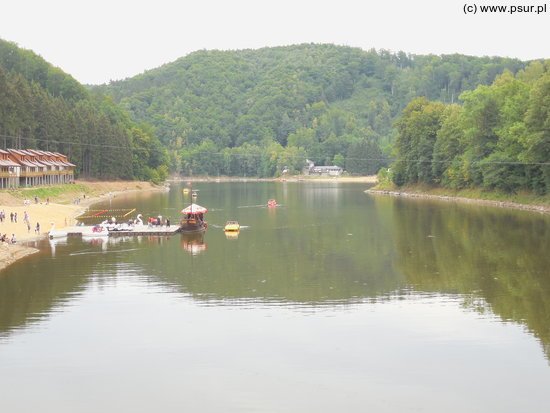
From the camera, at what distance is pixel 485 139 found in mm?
116000

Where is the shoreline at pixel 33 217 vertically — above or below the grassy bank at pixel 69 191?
below

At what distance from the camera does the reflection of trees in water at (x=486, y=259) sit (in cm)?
3991

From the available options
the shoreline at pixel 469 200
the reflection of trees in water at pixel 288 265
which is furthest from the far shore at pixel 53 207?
the reflection of trees in water at pixel 288 265

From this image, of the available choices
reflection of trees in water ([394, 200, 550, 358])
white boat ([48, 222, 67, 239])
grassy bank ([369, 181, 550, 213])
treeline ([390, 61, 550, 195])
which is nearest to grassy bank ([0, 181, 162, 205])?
white boat ([48, 222, 67, 239])

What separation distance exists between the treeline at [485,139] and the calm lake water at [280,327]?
1298 inches

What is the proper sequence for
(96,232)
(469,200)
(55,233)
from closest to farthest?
1. (55,233)
2. (96,232)
3. (469,200)

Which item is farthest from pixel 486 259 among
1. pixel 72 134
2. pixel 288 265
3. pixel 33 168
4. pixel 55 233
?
pixel 72 134

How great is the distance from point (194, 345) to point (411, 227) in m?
52.1

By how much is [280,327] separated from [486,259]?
88.0ft

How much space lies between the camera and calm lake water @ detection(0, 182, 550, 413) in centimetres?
2569

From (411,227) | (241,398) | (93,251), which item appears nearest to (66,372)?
(241,398)

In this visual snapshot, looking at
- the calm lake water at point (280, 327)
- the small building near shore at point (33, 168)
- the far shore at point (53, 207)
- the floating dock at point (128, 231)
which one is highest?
the small building near shore at point (33, 168)

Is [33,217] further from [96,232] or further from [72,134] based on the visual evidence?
[72,134]

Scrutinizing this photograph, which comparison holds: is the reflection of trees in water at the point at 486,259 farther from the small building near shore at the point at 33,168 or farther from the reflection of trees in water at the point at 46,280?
the small building near shore at the point at 33,168
